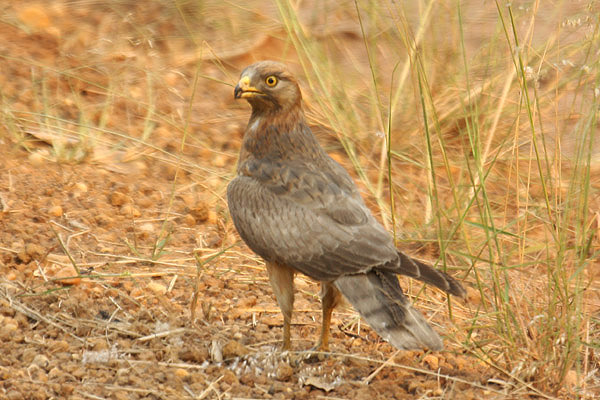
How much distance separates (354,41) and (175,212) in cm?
263

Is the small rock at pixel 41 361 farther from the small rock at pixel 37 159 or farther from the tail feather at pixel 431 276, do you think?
the small rock at pixel 37 159

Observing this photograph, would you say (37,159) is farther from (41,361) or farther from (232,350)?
(232,350)

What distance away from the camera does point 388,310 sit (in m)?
3.33

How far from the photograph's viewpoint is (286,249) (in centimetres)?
358

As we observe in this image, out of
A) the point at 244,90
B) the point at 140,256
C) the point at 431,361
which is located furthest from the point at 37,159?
the point at 431,361

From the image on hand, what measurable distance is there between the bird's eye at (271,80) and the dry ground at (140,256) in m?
0.87

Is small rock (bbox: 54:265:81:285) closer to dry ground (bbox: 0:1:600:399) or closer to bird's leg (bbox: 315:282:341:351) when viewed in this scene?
dry ground (bbox: 0:1:600:399)

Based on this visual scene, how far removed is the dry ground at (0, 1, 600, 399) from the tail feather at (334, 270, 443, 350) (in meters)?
0.22

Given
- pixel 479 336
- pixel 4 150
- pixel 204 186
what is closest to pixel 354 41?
pixel 204 186

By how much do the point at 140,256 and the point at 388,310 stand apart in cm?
184

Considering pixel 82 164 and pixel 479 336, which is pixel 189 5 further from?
pixel 479 336

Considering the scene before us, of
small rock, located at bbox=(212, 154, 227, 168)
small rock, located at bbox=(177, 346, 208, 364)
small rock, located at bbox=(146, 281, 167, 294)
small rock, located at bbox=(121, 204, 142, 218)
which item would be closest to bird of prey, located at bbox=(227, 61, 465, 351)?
small rock, located at bbox=(177, 346, 208, 364)

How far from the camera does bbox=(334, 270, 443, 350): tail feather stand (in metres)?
3.26

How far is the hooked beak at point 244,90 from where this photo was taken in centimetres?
384
